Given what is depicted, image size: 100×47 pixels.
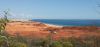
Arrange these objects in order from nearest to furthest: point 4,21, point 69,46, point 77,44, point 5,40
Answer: point 4,21 < point 5,40 < point 69,46 < point 77,44

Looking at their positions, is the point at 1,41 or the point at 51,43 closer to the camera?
the point at 1,41

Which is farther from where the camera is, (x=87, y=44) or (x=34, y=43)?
(x=34, y=43)

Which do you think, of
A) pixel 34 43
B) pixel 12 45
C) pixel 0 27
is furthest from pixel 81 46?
pixel 0 27

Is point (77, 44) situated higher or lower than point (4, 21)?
lower

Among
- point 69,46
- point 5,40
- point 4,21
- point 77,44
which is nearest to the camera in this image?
point 4,21

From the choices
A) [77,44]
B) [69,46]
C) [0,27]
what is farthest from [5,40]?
[77,44]

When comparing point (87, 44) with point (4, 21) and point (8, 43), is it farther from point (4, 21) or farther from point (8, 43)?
point (4, 21)

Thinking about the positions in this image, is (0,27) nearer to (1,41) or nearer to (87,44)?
(1,41)

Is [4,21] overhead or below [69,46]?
overhead

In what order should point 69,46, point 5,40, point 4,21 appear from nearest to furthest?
1. point 4,21
2. point 5,40
3. point 69,46
